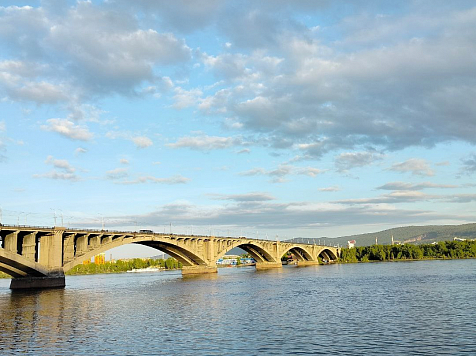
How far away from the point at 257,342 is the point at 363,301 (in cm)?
2782

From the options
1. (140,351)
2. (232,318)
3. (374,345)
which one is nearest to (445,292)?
(232,318)

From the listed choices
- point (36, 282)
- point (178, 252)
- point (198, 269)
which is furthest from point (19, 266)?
point (198, 269)

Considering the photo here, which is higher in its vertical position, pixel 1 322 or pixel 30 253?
pixel 30 253

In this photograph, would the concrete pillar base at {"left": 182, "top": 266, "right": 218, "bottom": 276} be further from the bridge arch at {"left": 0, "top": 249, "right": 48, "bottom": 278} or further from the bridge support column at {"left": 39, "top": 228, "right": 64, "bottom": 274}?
the bridge arch at {"left": 0, "top": 249, "right": 48, "bottom": 278}

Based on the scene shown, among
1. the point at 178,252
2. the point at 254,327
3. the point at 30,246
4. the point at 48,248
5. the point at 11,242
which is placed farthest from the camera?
the point at 178,252

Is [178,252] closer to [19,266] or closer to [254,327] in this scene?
[19,266]

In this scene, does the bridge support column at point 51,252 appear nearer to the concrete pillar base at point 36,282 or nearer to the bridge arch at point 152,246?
the concrete pillar base at point 36,282

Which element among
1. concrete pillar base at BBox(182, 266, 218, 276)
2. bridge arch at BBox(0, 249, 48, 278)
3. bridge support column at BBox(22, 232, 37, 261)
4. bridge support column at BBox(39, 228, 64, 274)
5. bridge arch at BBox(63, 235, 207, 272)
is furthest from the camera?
concrete pillar base at BBox(182, 266, 218, 276)

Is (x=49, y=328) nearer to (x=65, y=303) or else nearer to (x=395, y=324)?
(x=65, y=303)

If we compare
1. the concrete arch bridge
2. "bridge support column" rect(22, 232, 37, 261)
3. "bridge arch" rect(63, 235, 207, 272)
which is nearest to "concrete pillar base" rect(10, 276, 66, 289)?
the concrete arch bridge

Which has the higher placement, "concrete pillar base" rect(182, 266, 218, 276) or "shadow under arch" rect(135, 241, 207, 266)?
"shadow under arch" rect(135, 241, 207, 266)

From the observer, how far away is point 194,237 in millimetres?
142750

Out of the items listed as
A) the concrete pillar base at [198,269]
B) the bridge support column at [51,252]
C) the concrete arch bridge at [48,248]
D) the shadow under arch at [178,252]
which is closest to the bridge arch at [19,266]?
the concrete arch bridge at [48,248]

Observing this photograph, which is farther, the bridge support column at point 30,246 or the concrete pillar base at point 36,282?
the concrete pillar base at point 36,282
